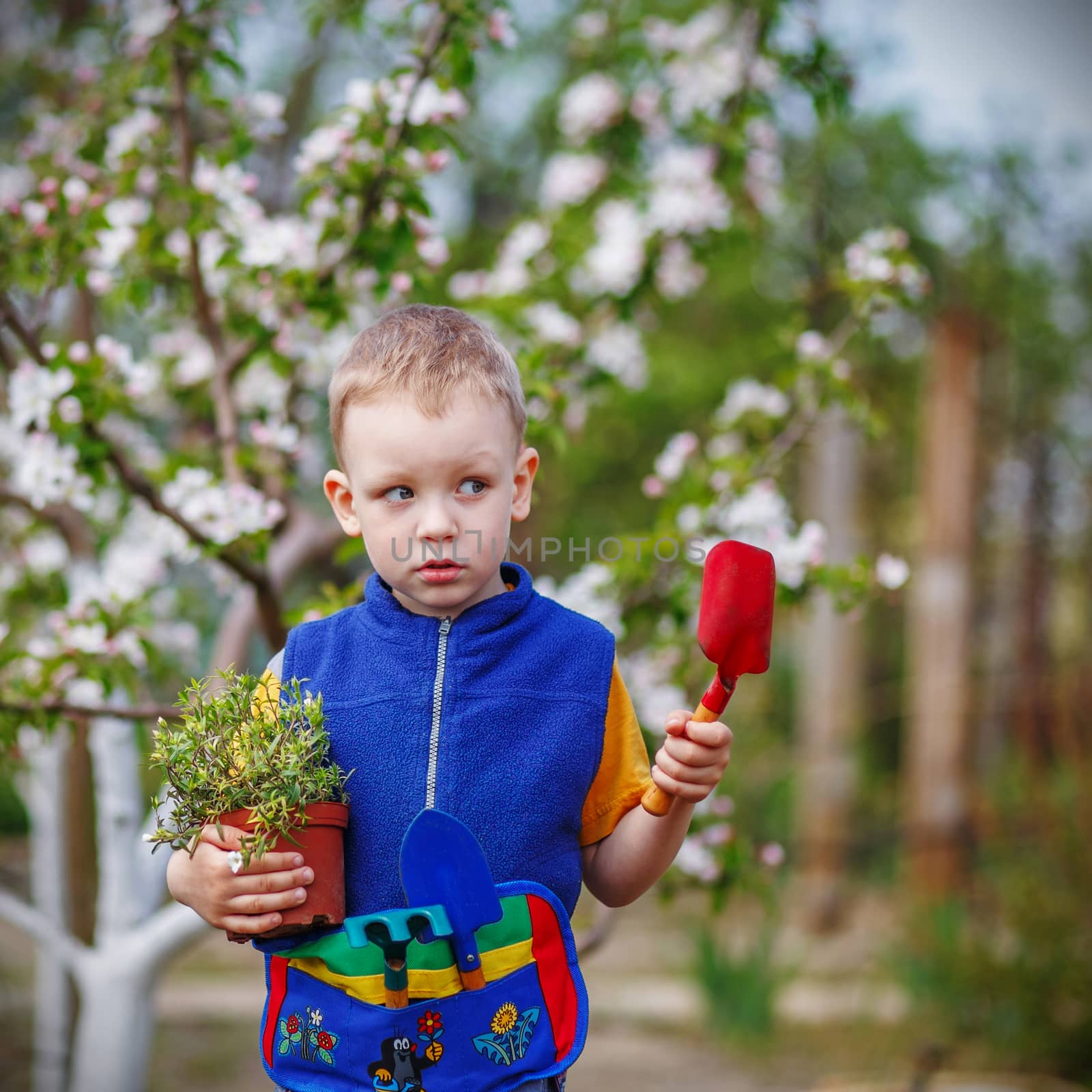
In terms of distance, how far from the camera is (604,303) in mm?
2873

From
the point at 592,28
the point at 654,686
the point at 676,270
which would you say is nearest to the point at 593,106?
the point at 592,28

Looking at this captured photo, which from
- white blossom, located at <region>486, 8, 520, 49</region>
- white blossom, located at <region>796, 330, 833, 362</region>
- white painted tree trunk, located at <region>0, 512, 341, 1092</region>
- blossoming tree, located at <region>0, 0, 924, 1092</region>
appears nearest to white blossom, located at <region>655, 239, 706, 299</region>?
blossoming tree, located at <region>0, 0, 924, 1092</region>

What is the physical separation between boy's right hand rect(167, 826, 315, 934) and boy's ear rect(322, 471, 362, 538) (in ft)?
1.22

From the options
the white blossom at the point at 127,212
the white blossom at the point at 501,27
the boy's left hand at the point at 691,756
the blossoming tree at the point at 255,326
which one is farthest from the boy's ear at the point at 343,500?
the white blossom at the point at 127,212

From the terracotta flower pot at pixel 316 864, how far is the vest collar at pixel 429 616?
0.71ft

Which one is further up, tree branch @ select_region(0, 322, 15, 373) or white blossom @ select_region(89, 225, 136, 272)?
white blossom @ select_region(89, 225, 136, 272)

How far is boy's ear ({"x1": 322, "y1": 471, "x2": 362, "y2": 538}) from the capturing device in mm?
1278

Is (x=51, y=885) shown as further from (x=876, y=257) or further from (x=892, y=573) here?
(x=876, y=257)

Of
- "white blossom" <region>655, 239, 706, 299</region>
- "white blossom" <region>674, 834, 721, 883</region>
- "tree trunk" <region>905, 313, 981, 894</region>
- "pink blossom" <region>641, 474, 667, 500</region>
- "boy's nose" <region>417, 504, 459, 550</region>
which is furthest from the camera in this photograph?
"tree trunk" <region>905, 313, 981, 894</region>

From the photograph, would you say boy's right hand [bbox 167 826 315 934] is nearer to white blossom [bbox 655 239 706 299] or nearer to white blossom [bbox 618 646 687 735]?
white blossom [bbox 618 646 687 735]

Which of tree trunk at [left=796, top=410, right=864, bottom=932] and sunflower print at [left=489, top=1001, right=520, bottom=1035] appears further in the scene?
tree trunk at [left=796, top=410, right=864, bottom=932]

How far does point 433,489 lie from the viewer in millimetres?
1179

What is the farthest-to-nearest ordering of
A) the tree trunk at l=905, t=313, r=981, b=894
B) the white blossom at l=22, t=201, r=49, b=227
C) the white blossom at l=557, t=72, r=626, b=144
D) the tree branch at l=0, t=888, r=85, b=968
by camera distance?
the tree trunk at l=905, t=313, r=981, b=894 → the white blossom at l=557, t=72, r=626, b=144 → the tree branch at l=0, t=888, r=85, b=968 → the white blossom at l=22, t=201, r=49, b=227

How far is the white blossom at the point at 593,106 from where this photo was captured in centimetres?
306
